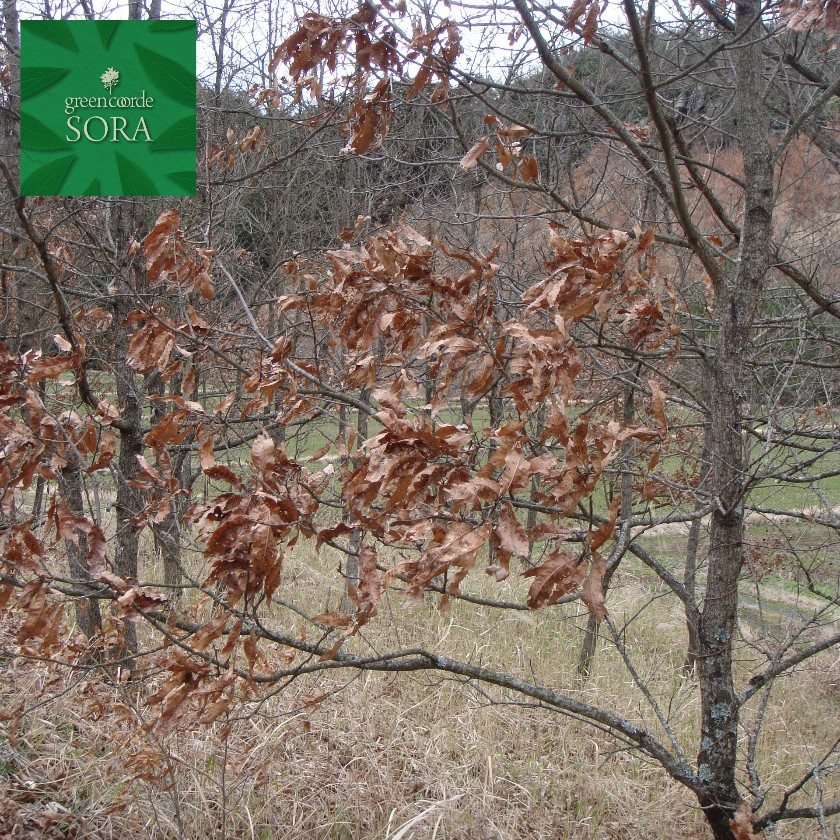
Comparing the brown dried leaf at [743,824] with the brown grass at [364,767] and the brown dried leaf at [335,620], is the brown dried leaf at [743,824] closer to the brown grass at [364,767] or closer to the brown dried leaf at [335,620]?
the brown grass at [364,767]

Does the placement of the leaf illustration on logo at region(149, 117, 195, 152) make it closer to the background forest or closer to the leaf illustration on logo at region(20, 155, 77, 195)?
the background forest

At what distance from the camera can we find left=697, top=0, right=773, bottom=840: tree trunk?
8.14ft

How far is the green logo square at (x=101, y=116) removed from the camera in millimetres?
3559

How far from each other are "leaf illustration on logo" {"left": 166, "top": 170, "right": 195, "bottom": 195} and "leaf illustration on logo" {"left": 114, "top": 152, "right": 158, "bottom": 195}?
13 centimetres

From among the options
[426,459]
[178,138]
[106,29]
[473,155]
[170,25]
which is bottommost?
[426,459]

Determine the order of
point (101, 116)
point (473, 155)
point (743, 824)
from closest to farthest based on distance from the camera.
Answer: point (473, 155) → point (743, 824) → point (101, 116)

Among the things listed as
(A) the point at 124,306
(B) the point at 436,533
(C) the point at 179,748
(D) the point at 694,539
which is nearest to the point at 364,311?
(B) the point at 436,533

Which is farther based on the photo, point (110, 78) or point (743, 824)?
point (110, 78)

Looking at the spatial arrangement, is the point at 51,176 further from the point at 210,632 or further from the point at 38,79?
the point at 210,632

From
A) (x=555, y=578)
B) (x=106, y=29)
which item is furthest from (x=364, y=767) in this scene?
(x=106, y=29)

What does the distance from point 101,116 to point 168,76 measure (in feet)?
1.49

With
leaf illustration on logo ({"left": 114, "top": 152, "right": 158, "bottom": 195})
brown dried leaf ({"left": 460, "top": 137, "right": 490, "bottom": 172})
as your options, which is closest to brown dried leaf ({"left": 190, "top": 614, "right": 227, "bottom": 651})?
brown dried leaf ({"left": 460, "top": 137, "right": 490, "bottom": 172})

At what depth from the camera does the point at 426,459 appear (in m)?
1.51

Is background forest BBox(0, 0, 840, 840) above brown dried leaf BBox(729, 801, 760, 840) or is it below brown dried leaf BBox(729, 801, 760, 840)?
above
